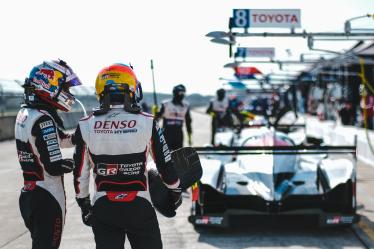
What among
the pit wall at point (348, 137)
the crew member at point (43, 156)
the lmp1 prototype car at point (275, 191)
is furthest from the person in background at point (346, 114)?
the crew member at point (43, 156)

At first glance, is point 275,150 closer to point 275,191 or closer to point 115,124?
point 275,191

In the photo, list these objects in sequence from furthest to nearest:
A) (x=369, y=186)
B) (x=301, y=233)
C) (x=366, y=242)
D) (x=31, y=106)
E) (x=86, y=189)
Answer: (x=369, y=186)
(x=301, y=233)
(x=366, y=242)
(x=31, y=106)
(x=86, y=189)

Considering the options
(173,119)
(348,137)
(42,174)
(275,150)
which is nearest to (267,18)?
(173,119)

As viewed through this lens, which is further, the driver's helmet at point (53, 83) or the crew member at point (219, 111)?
the crew member at point (219, 111)

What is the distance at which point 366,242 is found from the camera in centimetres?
579

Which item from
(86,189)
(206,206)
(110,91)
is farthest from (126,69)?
(206,206)

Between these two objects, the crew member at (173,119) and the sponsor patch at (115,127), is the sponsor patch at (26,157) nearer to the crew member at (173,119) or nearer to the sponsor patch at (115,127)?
the sponsor patch at (115,127)

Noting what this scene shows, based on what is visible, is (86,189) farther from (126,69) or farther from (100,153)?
(126,69)

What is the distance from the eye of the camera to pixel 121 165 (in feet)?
10.1

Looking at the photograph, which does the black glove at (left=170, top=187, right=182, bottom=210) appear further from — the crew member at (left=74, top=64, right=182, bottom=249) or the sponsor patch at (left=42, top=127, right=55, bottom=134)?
the sponsor patch at (left=42, top=127, right=55, bottom=134)

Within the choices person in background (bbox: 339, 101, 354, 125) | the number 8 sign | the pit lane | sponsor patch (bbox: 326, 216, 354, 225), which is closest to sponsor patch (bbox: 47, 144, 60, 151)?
the pit lane

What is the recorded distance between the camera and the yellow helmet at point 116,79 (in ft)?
10.5

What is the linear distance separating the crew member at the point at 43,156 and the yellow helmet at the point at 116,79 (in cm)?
57

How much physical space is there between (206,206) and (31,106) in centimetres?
297
